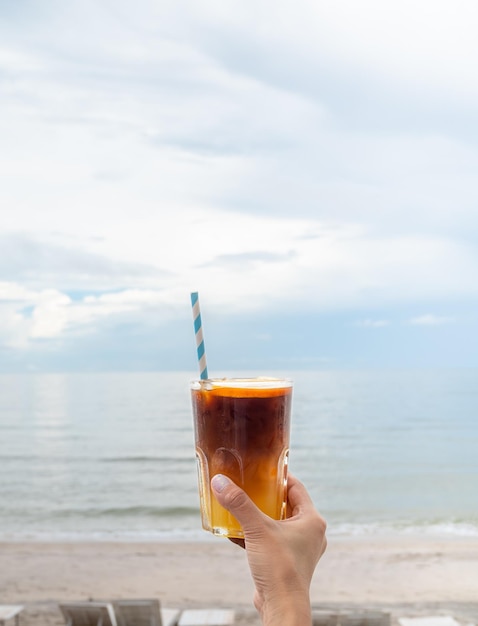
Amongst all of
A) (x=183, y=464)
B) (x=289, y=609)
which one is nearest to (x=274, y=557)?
(x=289, y=609)

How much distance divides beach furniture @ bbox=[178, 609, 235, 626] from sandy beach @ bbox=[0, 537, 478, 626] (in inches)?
59.4

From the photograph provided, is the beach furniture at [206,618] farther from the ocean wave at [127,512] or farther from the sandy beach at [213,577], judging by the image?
the ocean wave at [127,512]

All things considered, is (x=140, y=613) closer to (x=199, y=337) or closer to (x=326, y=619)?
(x=326, y=619)

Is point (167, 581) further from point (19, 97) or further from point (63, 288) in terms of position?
point (63, 288)

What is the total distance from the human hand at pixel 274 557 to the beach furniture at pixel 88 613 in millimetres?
6330

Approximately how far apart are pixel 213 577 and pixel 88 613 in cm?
403

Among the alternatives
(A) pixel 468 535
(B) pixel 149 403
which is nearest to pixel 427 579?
(A) pixel 468 535

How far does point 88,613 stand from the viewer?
728 cm

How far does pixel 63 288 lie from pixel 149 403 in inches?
409

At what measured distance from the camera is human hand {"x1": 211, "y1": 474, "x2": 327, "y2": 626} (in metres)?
1.34

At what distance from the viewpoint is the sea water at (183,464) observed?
18.2 metres

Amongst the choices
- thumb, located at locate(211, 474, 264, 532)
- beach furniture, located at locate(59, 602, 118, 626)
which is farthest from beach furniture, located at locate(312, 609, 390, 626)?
thumb, located at locate(211, 474, 264, 532)

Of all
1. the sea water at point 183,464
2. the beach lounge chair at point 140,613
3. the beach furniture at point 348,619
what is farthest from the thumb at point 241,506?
the sea water at point 183,464

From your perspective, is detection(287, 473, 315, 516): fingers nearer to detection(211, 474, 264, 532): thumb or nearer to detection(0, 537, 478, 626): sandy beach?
detection(211, 474, 264, 532): thumb
